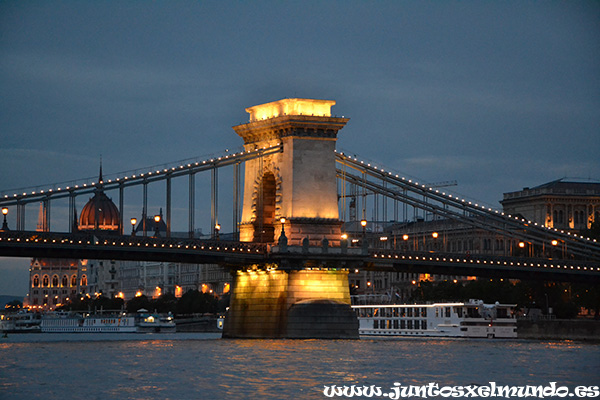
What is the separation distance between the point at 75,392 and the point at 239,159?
45.0 meters

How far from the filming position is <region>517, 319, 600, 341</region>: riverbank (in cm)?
12106

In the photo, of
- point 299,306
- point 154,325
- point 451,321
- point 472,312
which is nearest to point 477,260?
point 299,306

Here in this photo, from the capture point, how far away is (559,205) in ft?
599

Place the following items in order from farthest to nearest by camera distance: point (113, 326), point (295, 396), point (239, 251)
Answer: point (113, 326) < point (239, 251) < point (295, 396)

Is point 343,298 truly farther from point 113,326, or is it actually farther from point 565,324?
point 113,326

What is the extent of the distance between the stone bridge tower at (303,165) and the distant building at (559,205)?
267ft

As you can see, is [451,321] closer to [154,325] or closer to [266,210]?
[266,210]

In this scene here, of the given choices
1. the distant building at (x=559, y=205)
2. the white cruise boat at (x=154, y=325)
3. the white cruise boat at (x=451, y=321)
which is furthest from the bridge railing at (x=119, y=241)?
the white cruise boat at (x=154, y=325)

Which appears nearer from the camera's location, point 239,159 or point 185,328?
point 239,159

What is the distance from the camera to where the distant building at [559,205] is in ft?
595

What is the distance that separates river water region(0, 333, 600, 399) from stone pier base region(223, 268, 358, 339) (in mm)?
3071

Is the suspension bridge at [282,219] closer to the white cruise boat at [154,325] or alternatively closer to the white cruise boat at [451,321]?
the white cruise boat at [451,321]

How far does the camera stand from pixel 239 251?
99500 mm

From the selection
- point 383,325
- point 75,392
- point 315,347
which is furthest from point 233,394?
point 383,325
